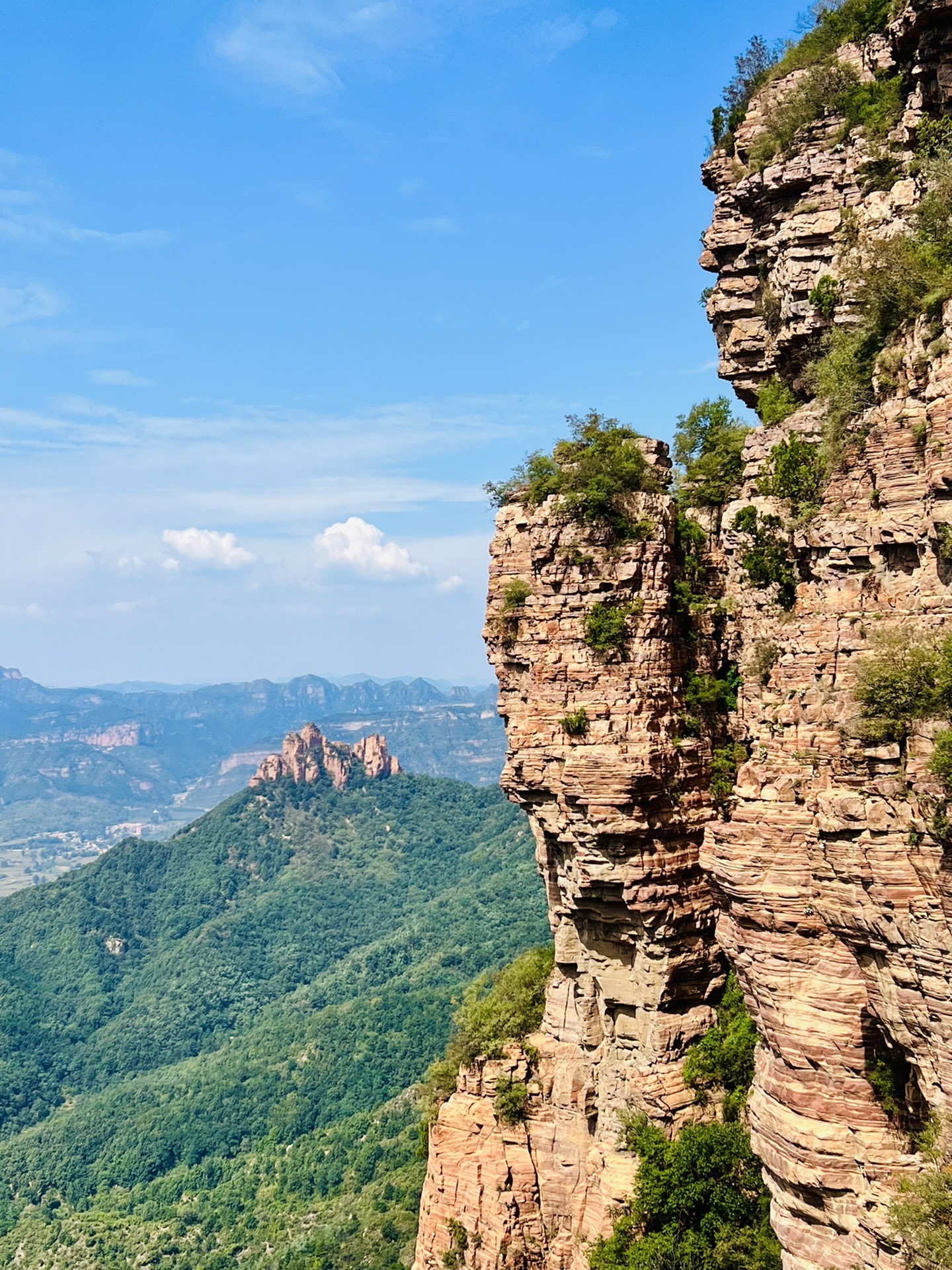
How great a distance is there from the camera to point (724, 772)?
22062mm

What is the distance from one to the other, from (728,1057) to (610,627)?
9599 mm

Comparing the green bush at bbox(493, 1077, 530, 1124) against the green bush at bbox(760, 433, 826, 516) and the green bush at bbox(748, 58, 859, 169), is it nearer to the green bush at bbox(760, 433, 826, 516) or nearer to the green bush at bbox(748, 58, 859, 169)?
the green bush at bbox(760, 433, 826, 516)

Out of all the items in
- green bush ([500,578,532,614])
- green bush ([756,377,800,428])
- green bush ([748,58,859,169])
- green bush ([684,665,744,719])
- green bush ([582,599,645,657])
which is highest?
green bush ([748,58,859,169])

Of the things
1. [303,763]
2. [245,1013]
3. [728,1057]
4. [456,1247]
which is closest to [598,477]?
[728,1057]

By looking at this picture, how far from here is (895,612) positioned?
47.8 ft

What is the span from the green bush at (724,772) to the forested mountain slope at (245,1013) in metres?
41.0

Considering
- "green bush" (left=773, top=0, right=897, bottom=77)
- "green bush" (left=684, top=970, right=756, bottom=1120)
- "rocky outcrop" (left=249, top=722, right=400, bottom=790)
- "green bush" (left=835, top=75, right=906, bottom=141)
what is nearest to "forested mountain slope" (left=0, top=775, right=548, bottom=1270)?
"rocky outcrop" (left=249, top=722, right=400, bottom=790)

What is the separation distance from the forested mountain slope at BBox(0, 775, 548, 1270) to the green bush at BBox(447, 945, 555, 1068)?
Answer: 28733 millimetres

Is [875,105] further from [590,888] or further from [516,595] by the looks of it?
[590,888]

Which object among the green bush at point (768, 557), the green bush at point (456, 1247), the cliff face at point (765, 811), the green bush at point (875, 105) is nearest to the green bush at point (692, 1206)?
the cliff face at point (765, 811)

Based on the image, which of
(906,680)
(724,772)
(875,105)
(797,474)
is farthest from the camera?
(724,772)

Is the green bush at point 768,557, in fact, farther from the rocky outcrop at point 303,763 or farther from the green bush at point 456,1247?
the rocky outcrop at point 303,763

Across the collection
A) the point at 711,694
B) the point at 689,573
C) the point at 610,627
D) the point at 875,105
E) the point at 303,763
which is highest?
the point at 875,105

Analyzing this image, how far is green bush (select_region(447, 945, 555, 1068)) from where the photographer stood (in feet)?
89.4
